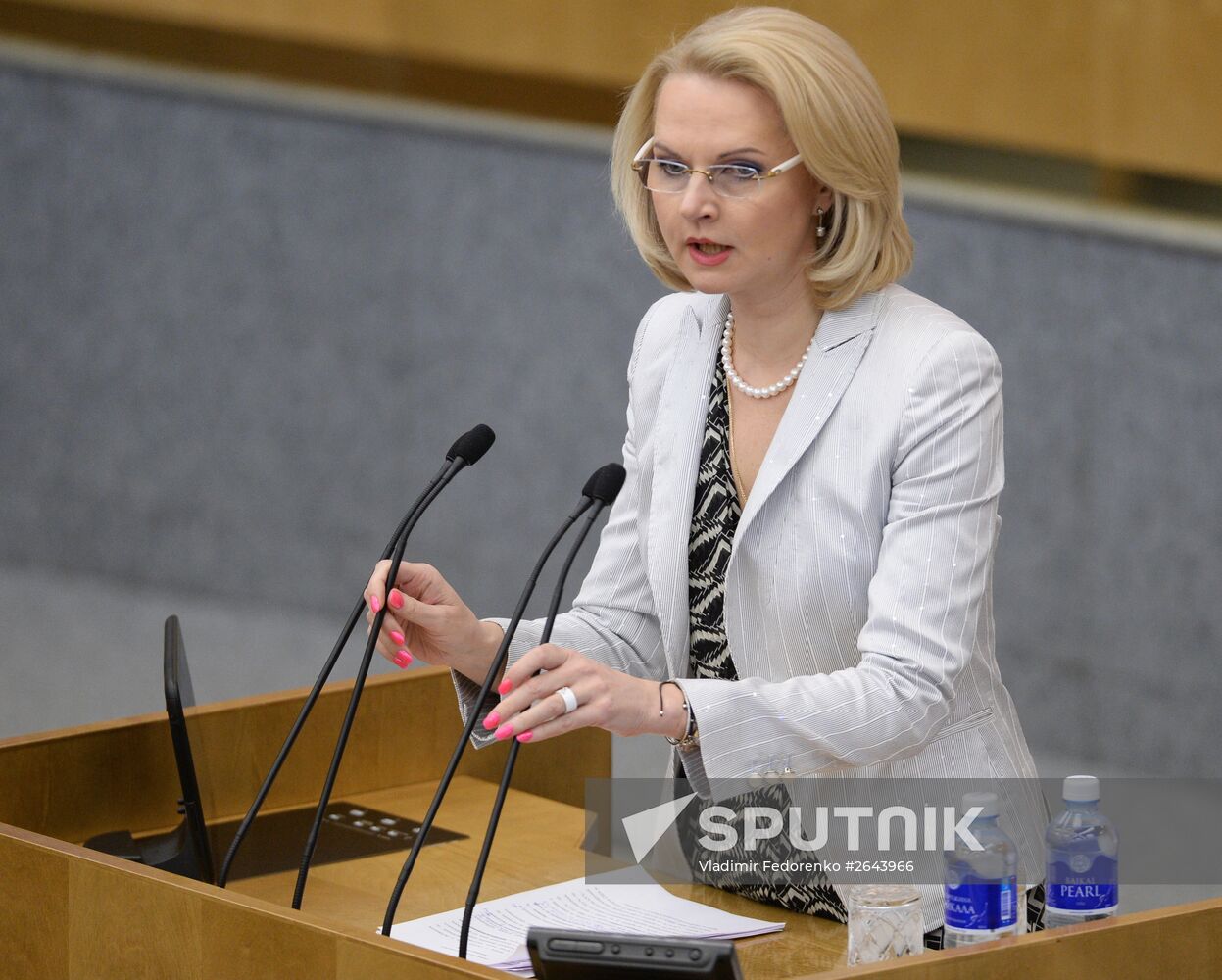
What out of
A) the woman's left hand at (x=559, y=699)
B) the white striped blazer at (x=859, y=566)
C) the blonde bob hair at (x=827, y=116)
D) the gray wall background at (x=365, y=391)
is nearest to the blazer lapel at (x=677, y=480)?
the white striped blazer at (x=859, y=566)

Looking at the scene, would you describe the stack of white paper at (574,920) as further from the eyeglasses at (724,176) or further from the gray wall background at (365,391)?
the gray wall background at (365,391)

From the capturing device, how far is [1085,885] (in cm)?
176

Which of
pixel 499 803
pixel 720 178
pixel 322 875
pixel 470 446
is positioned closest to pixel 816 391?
pixel 720 178

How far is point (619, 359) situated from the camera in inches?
210

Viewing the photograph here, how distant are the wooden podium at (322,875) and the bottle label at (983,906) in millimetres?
63

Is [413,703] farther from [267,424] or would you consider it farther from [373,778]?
[267,424]

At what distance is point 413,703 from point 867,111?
1.11m

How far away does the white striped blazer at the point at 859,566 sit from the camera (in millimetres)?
1903

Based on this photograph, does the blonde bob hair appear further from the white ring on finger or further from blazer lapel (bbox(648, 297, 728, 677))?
the white ring on finger

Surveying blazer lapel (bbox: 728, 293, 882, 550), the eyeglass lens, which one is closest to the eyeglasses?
the eyeglass lens

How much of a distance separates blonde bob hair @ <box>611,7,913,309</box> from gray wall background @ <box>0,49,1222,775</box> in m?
2.57

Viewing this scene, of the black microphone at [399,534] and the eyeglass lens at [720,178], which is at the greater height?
the eyeglass lens at [720,178]

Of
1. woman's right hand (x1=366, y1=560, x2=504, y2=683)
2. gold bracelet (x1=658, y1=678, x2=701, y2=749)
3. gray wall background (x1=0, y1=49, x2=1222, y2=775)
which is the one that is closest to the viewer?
gold bracelet (x1=658, y1=678, x2=701, y2=749)

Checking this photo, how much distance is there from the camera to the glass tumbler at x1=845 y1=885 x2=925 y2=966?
71.4 inches
